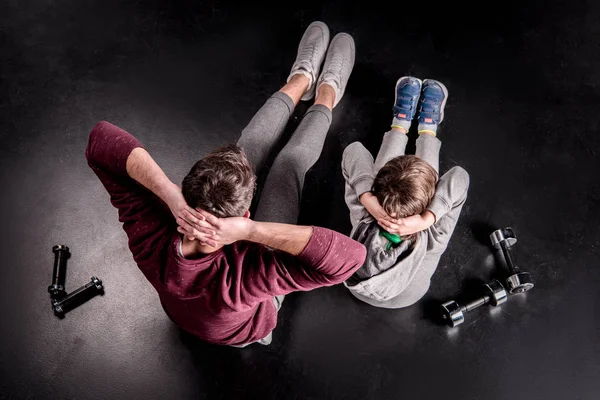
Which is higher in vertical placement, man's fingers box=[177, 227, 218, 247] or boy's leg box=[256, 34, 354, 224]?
boy's leg box=[256, 34, 354, 224]

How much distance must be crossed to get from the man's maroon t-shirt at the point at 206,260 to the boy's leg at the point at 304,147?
0.48 meters

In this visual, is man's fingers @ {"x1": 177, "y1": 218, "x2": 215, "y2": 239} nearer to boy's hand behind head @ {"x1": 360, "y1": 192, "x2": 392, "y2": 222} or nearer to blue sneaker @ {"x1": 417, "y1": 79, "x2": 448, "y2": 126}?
boy's hand behind head @ {"x1": 360, "y1": 192, "x2": 392, "y2": 222}

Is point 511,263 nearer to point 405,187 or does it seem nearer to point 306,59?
point 405,187

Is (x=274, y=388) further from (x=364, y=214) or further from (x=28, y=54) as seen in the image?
(x=28, y=54)

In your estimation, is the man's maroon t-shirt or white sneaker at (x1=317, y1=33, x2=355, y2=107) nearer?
the man's maroon t-shirt

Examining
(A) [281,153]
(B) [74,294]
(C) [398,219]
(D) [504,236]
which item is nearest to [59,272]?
(B) [74,294]

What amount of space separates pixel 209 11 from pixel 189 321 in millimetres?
1683

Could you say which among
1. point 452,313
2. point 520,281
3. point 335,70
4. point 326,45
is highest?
point 326,45

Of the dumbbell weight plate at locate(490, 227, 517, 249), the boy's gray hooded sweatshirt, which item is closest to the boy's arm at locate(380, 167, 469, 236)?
the boy's gray hooded sweatshirt

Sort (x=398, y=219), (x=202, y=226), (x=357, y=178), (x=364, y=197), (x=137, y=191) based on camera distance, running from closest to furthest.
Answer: (x=202, y=226)
(x=137, y=191)
(x=398, y=219)
(x=364, y=197)
(x=357, y=178)

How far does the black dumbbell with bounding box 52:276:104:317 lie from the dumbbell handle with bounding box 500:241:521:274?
161cm

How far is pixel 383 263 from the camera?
4.99ft

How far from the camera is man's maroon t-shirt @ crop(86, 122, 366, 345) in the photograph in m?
1.11

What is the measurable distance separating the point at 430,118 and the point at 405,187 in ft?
2.32
